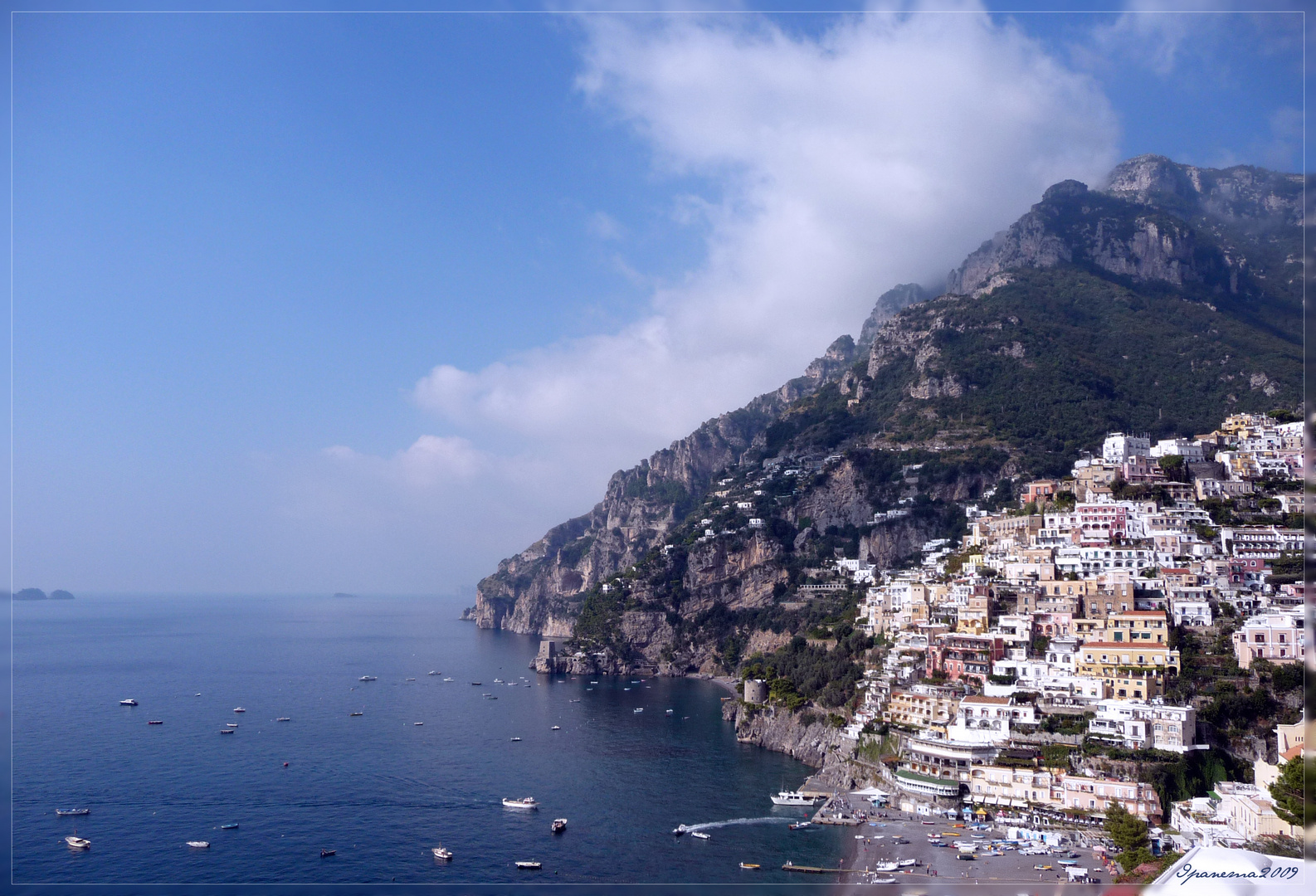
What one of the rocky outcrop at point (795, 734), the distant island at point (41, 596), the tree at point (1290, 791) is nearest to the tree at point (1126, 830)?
the tree at point (1290, 791)

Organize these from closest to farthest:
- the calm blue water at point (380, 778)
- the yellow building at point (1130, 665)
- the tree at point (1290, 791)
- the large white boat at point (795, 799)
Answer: the tree at point (1290, 791), the calm blue water at point (380, 778), the yellow building at point (1130, 665), the large white boat at point (795, 799)

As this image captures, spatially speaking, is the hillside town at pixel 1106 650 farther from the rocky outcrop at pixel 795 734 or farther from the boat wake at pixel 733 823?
the boat wake at pixel 733 823

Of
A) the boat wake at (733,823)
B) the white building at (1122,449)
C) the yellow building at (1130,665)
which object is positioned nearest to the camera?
the boat wake at (733,823)

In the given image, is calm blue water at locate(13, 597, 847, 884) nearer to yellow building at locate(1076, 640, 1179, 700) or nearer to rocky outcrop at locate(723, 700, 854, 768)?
rocky outcrop at locate(723, 700, 854, 768)

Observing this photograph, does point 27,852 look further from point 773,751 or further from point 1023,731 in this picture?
point 1023,731

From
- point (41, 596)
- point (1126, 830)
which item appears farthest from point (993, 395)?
point (41, 596)

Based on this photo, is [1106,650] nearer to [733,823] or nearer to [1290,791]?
[1290,791]
